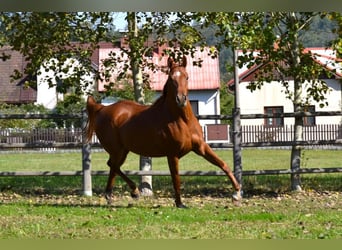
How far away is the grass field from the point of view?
6.28 m

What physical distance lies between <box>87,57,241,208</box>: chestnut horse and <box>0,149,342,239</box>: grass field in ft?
2.10

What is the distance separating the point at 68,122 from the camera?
104 feet

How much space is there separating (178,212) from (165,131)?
1.24 m

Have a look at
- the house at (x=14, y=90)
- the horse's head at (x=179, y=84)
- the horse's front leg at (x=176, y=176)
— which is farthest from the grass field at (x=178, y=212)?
the house at (x=14, y=90)

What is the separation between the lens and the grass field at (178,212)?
628 cm

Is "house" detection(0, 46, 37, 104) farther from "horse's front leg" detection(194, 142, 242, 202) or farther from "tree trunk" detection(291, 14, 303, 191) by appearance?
"horse's front leg" detection(194, 142, 242, 202)

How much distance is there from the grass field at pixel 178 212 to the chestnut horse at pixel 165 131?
2.10 ft

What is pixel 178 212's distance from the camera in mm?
8047

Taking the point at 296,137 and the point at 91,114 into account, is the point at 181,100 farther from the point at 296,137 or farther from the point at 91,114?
the point at 296,137

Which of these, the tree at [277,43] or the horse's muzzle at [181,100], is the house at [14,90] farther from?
the horse's muzzle at [181,100]

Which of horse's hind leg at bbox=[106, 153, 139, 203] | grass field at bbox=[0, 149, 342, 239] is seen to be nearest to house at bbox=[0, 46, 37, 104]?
grass field at bbox=[0, 149, 342, 239]

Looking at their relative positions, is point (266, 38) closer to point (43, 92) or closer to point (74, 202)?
point (74, 202)

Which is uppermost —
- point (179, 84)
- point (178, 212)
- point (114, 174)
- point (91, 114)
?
point (179, 84)

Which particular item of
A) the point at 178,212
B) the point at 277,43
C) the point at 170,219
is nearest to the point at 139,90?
the point at 277,43
